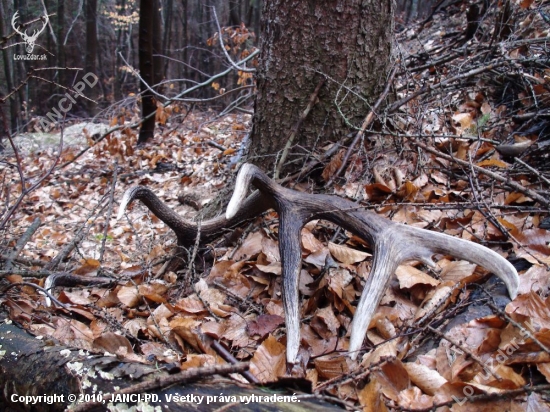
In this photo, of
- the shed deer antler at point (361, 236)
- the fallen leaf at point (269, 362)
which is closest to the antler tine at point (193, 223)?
the shed deer antler at point (361, 236)

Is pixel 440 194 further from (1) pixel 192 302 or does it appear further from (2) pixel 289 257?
(1) pixel 192 302

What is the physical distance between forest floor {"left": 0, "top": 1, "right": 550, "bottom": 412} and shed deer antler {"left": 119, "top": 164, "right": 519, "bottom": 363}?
0.14 metres

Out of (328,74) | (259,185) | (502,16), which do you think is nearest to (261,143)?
(328,74)

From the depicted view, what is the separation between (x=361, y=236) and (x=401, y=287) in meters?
0.30

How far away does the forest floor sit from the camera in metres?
1.38

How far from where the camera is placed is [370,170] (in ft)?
9.01

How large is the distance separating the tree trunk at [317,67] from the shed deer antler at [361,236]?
105 cm

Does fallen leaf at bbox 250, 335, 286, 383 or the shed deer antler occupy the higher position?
the shed deer antler

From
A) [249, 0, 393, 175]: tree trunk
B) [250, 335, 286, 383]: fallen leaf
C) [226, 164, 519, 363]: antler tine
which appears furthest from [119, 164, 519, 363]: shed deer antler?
[249, 0, 393, 175]: tree trunk

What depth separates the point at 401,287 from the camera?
1.82m

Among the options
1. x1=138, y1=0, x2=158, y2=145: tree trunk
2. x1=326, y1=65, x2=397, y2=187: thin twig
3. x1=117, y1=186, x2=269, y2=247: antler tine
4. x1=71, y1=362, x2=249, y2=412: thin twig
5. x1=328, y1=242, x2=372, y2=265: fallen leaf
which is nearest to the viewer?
x1=71, y1=362, x2=249, y2=412: thin twig

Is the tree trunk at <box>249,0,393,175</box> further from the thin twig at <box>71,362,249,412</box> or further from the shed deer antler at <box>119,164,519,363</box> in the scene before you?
the thin twig at <box>71,362,249,412</box>

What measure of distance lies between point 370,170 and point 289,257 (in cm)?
125

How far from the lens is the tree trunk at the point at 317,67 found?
2773 millimetres
